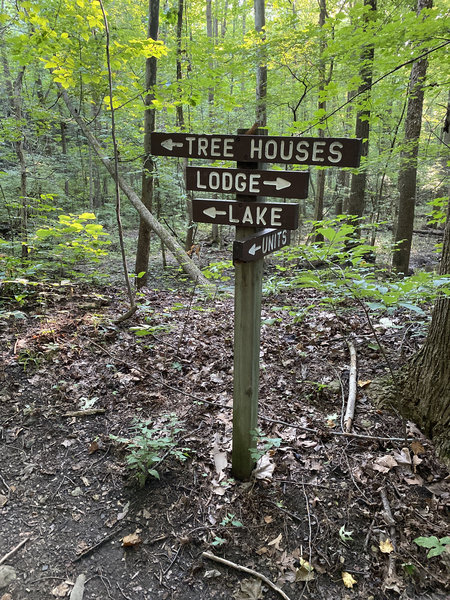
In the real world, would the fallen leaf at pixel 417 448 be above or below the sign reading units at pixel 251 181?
below

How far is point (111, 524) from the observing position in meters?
2.73

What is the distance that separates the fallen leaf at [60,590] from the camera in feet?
7.51

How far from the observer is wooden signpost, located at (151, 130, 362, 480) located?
233 cm

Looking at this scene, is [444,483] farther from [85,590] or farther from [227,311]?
[227,311]

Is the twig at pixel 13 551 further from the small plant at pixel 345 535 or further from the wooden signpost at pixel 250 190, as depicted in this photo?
the small plant at pixel 345 535

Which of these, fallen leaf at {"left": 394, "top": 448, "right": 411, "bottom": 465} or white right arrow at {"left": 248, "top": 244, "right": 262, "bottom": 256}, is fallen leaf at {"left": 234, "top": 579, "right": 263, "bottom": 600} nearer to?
fallen leaf at {"left": 394, "top": 448, "right": 411, "bottom": 465}

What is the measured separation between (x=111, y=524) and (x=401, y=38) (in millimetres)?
6202

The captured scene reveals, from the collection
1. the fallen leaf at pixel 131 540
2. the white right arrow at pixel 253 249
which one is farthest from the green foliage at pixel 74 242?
the fallen leaf at pixel 131 540

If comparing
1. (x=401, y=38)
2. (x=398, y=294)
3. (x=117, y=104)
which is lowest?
(x=398, y=294)

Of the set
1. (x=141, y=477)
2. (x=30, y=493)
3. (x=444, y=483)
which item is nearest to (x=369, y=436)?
(x=444, y=483)

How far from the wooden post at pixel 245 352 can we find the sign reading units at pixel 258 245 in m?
0.11

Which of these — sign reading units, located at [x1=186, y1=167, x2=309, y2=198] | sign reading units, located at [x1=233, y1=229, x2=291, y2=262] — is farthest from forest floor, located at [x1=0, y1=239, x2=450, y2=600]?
sign reading units, located at [x1=186, y1=167, x2=309, y2=198]

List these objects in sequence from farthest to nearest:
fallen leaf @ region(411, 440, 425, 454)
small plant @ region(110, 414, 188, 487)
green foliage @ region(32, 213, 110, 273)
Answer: green foliage @ region(32, 213, 110, 273) < fallen leaf @ region(411, 440, 425, 454) < small plant @ region(110, 414, 188, 487)

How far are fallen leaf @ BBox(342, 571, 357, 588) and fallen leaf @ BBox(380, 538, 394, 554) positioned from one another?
0.30m
